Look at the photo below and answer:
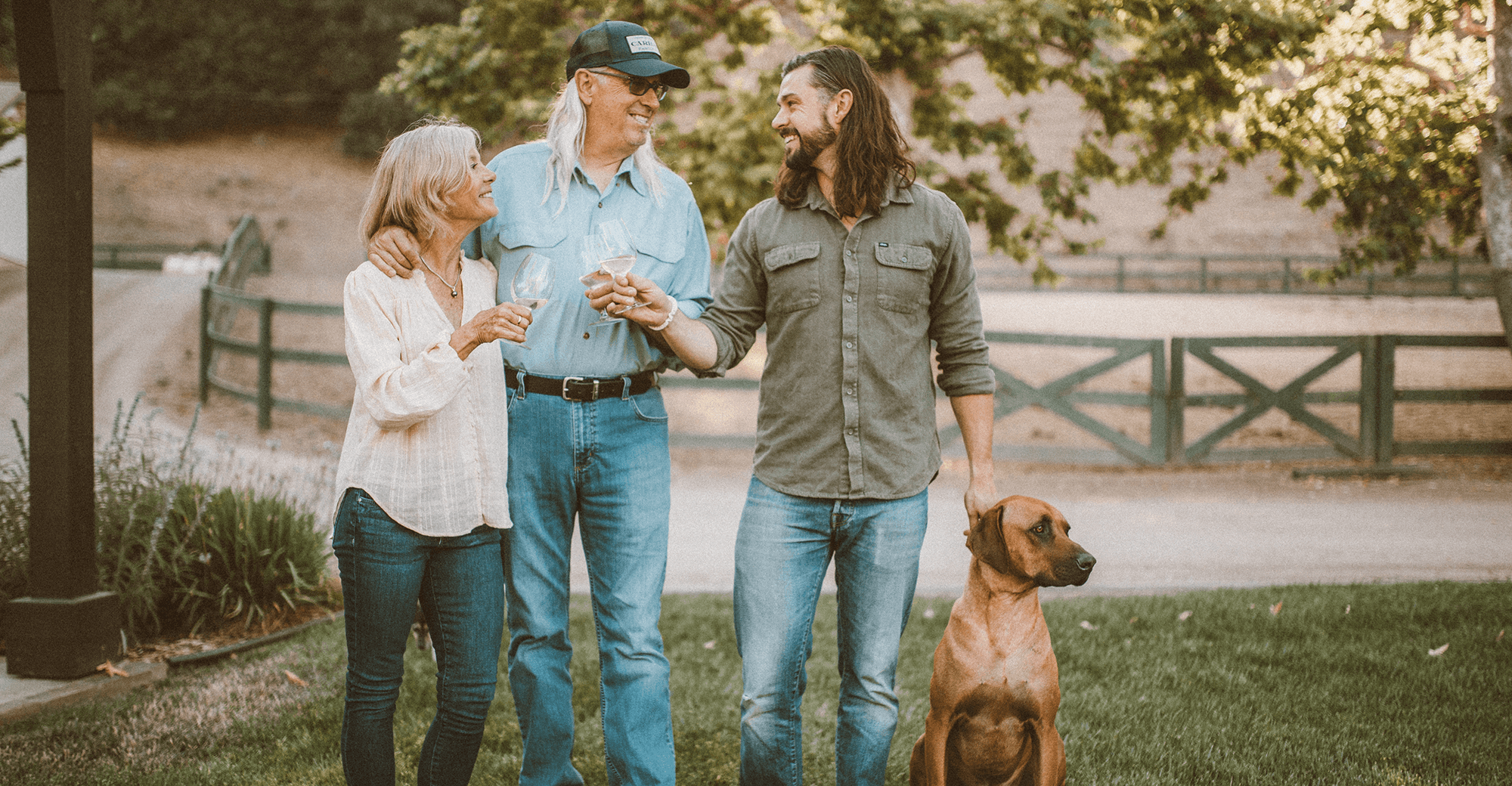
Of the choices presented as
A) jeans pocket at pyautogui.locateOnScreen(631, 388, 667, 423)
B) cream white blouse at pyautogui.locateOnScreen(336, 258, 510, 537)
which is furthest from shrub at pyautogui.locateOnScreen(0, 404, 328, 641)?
jeans pocket at pyautogui.locateOnScreen(631, 388, 667, 423)

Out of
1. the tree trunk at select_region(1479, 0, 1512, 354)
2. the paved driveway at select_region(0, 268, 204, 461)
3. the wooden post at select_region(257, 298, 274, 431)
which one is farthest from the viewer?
the paved driveway at select_region(0, 268, 204, 461)

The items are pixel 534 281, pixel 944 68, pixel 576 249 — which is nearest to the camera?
pixel 534 281

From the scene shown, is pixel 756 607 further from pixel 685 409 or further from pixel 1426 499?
pixel 685 409

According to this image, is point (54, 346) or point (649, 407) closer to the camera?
point (649, 407)

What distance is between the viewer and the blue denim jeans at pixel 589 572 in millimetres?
2846

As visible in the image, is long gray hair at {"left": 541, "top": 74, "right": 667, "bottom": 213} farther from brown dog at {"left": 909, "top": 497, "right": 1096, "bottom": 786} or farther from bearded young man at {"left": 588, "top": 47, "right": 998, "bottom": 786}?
brown dog at {"left": 909, "top": 497, "right": 1096, "bottom": 786}

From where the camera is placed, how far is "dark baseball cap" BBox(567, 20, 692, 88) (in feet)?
9.46

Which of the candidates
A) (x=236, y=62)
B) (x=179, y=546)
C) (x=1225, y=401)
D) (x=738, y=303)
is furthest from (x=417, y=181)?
(x=236, y=62)

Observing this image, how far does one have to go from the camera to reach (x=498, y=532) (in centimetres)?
273

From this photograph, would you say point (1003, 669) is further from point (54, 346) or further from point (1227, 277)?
point (1227, 277)

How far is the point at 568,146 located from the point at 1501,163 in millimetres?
7859

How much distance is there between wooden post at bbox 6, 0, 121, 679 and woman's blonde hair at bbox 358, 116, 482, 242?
7.36 ft

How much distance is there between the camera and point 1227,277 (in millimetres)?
29141

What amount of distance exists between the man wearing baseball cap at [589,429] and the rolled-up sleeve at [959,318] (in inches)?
27.1
